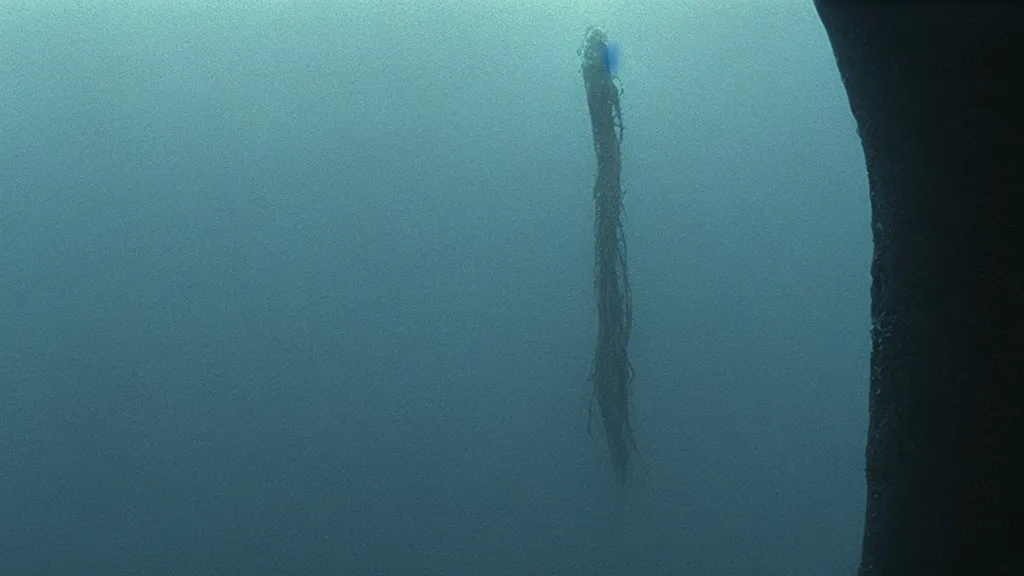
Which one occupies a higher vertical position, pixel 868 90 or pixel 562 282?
pixel 562 282

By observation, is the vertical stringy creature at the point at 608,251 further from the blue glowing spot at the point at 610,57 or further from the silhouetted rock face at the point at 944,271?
the silhouetted rock face at the point at 944,271

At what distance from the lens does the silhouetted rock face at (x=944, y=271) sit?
1.98 feet

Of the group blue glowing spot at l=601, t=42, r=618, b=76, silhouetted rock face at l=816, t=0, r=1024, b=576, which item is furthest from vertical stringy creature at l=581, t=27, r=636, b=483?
silhouetted rock face at l=816, t=0, r=1024, b=576

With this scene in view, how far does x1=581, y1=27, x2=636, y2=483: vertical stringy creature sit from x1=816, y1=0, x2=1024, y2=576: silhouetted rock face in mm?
2352

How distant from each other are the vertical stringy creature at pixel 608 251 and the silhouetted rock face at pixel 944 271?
7.72 ft

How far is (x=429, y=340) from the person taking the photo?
10.3 ft

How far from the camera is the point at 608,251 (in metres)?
3.07

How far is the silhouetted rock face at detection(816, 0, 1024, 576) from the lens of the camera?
604mm

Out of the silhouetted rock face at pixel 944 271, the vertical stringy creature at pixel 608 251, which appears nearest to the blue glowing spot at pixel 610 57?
the vertical stringy creature at pixel 608 251

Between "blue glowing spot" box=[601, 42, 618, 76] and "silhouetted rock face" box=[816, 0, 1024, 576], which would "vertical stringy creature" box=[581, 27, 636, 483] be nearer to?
"blue glowing spot" box=[601, 42, 618, 76]

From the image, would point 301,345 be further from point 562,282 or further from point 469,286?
point 562,282

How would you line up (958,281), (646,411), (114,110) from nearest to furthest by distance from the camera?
(958,281)
(114,110)
(646,411)

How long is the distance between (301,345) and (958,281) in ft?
8.81

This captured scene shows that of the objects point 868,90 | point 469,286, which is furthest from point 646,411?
point 868,90
